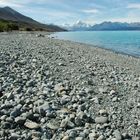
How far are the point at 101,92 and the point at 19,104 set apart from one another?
3940 mm

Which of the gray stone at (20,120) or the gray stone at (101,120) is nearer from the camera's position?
the gray stone at (20,120)

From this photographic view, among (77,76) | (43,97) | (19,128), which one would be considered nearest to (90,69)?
(77,76)

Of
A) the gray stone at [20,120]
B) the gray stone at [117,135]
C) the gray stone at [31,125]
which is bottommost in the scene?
the gray stone at [117,135]

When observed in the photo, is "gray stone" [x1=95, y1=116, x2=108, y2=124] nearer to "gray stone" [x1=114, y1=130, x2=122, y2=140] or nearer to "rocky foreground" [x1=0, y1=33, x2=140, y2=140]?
"rocky foreground" [x1=0, y1=33, x2=140, y2=140]

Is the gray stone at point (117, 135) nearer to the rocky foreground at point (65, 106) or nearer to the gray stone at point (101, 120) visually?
the rocky foreground at point (65, 106)

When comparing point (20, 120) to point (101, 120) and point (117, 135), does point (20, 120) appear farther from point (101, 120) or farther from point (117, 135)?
point (117, 135)

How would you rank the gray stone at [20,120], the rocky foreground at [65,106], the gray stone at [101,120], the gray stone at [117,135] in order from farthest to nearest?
the gray stone at [101,120] → the gray stone at [20,120] → the rocky foreground at [65,106] → the gray stone at [117,135]

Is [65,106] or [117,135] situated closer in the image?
[117,135]

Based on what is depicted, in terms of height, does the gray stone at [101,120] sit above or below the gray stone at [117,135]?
above

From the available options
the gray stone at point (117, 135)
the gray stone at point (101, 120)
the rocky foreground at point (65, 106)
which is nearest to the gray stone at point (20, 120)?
the rocky foreground at point (65, 106)

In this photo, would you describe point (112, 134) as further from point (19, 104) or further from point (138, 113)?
point (19, 104)

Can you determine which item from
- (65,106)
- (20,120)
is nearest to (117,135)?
(65,106)

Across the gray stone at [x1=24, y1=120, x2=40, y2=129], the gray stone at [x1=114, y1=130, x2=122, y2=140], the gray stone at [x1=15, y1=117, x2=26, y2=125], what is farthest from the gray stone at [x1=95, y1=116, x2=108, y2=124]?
the gray stone at [x1=15, y1=117, x2=26, y2=125]

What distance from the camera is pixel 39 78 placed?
540 inches
